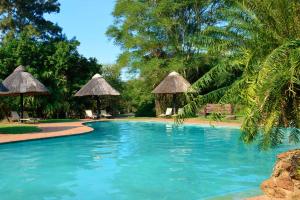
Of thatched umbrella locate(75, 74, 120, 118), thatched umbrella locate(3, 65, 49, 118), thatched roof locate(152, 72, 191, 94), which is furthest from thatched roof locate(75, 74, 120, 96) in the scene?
thatched umbrella locate(3, 65, 49, 118)

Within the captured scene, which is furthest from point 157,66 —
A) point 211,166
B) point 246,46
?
point 246,46

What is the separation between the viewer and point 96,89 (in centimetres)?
2888

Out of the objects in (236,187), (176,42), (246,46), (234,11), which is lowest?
(236,187)

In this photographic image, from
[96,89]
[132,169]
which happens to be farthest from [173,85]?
[132,169]

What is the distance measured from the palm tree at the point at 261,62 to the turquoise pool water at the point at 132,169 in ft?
4.65

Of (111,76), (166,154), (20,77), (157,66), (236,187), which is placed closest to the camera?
(236,187)

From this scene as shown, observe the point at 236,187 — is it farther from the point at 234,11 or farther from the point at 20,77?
the point at 20,77

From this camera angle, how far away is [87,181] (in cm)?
925

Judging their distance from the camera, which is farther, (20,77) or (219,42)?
(20,77)

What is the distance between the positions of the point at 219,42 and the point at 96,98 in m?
24.0

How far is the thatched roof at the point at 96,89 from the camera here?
94.2 ft

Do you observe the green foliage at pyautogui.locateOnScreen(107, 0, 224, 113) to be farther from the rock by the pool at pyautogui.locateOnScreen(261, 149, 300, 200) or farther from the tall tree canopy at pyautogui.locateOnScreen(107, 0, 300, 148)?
the rock by the pool at pyautogui.locateOnScreen(261, 149, 300, 200)

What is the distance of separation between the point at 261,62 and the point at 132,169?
5379 millimetres

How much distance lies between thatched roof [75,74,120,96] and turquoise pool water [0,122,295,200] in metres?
11.9
